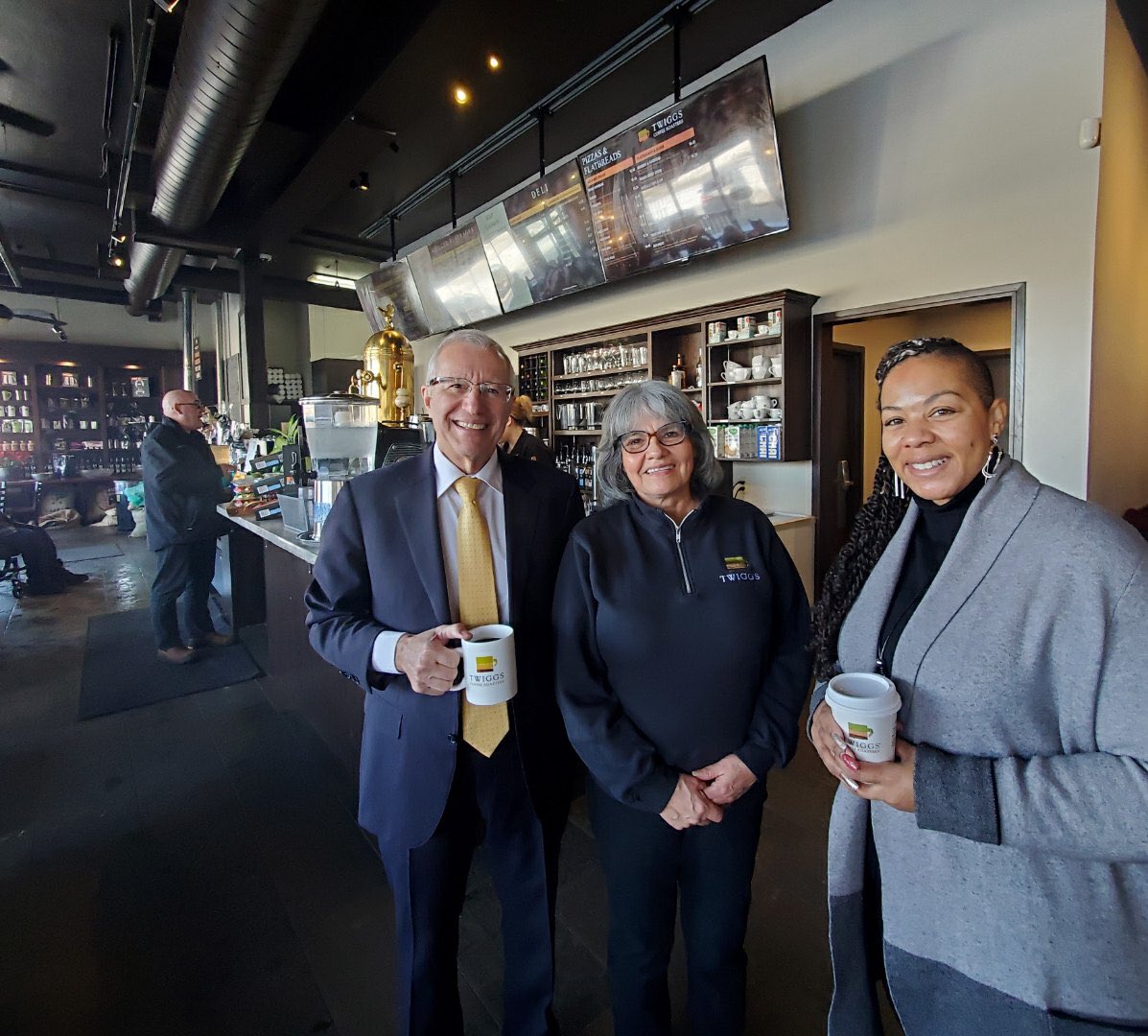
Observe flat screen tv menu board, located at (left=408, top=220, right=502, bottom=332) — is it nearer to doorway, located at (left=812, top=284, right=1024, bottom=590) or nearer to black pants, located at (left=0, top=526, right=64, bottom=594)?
doorway, located at (left=812, top=284, right=1024, bottom=590)

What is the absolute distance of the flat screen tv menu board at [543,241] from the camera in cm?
494

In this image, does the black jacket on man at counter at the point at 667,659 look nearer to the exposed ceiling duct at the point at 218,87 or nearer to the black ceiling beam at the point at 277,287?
the exposed ceiling duct at the point at 218,87

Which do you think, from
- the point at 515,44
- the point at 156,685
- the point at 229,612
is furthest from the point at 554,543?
the point at 229,612

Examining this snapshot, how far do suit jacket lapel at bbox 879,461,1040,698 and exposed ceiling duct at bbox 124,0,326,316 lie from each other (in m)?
3.03

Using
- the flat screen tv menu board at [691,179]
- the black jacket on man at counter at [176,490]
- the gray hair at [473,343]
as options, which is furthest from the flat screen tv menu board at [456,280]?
the gray hair at [473,343]

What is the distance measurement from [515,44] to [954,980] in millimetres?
4817

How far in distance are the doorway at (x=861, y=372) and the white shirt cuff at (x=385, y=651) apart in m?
2.82

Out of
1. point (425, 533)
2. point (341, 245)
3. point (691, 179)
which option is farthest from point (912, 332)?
point (341, 245)

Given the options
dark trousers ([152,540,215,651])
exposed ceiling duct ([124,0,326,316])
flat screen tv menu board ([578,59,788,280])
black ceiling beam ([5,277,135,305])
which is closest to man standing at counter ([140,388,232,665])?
dark trousers ([152,540,215,651])

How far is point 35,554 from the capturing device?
6.34 m

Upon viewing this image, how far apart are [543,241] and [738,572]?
4804 mm

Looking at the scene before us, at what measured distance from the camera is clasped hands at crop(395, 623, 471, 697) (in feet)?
3.82

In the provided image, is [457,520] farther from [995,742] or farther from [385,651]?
[995,742]

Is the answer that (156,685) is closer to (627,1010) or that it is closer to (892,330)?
(627,1010)
